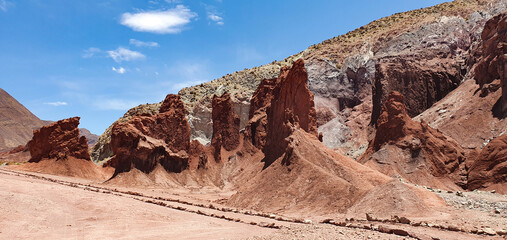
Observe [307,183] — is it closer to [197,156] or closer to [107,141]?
[197,156]

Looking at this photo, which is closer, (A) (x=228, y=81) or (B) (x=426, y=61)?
(B) (x=426, y=61)

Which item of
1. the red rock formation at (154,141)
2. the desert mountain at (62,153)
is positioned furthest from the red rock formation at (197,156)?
the desert mountain at (62,153)

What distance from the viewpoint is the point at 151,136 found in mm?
63594

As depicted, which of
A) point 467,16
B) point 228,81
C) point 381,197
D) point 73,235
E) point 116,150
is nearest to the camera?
point 73,235

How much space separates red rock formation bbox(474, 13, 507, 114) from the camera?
52375 mm

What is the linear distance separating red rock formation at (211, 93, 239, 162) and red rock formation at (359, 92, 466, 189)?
24.2 meters

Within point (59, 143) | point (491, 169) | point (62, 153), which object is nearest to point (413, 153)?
point (491, 169)

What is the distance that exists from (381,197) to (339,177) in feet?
18.5

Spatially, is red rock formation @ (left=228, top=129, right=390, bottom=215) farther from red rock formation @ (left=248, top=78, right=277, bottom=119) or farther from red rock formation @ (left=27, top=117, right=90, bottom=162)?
red rock formation @ (left=27, top=117, right=90, bottom=162)

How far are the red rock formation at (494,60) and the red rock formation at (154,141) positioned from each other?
43.8 meters

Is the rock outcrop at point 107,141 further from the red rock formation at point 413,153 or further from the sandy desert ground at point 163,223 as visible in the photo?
the sandy desert ground at point 163,223

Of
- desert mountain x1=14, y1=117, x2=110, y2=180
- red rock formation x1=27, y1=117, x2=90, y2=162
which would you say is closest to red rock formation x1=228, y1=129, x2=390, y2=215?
desert mountain x1=14, y1=117, x2=110, y2=180

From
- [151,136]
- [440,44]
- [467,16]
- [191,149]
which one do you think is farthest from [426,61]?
[151,136]

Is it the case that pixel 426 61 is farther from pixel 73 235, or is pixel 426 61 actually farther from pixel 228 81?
pixel 73 235
